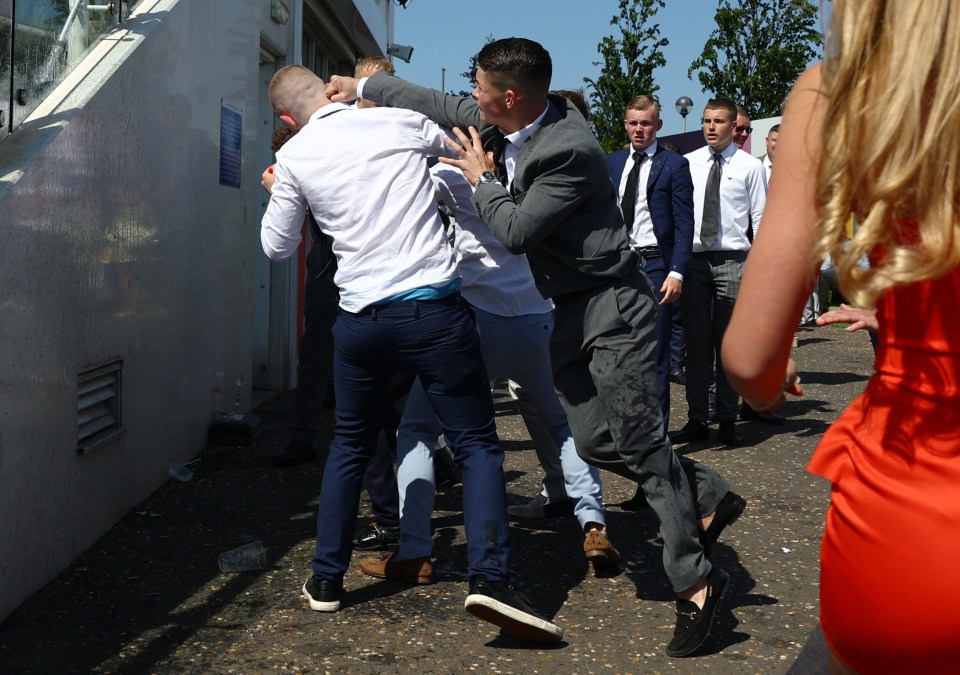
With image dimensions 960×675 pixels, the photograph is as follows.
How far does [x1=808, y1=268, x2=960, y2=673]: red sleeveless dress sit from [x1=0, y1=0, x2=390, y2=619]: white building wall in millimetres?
3492

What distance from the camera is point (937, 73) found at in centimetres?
142

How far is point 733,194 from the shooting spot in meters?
8.30

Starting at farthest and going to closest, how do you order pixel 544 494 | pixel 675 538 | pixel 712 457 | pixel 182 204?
1. pixel 712 457
2. pixel 182 204
3. pixel 544 494
4. pixel 675 538

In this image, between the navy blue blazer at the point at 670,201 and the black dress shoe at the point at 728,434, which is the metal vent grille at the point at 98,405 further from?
the black dress shoe at the point at 728,434

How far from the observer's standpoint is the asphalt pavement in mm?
4059

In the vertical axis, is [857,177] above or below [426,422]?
above

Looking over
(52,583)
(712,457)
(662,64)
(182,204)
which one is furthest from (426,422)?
(662,64)

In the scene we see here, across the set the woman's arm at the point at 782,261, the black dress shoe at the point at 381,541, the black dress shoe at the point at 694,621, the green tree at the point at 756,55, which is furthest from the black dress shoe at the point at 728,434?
the green tree at the point at 756,55

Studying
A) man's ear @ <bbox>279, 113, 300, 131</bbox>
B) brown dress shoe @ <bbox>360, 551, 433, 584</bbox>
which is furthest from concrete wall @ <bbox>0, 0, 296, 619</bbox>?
brown dress shoe @ <bbox>360, 551, 433, 584</bbox>

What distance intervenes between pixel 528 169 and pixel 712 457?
4.05 m

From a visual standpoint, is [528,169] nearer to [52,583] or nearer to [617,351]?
[617,351]

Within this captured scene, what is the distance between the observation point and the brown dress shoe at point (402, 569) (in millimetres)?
4883

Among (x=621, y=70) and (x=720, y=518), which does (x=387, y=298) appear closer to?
(x=720, y=518)

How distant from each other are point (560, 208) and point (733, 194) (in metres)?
4.48
